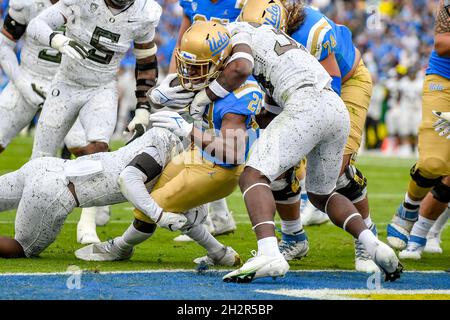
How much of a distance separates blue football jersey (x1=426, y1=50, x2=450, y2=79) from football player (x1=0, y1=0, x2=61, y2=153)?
2988 mm

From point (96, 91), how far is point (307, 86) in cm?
222

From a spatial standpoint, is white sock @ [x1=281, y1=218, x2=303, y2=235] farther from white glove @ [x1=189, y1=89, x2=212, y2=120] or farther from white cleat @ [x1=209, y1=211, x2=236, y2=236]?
white cleat @ [x1=209, y1=211, x2=236, y2=236]

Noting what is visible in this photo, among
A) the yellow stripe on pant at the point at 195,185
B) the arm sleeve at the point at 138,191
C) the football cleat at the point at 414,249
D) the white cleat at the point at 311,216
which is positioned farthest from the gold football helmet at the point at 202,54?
the white cleat at the point at 311,216

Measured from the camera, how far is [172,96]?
188 inches

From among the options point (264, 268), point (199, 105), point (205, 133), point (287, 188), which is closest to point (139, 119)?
point (287, 188)

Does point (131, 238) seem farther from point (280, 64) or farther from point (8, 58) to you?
point (8, 58)

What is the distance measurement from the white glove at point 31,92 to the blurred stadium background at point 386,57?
9358 millimetres

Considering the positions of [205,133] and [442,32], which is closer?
[205,133]

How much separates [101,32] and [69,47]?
42 centimetres

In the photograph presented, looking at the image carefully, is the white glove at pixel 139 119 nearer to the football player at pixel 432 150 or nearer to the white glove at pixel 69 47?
the white glove at pixel 69 47

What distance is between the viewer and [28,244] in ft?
17.0

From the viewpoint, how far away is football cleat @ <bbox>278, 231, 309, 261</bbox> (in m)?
5.52

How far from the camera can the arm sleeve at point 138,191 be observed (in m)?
4.79

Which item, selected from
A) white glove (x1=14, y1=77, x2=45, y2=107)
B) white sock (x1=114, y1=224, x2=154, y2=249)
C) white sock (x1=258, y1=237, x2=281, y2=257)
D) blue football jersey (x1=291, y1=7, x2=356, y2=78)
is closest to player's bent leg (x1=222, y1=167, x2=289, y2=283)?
white sock (x1=258, y1=237, x2=281, y2=257)
